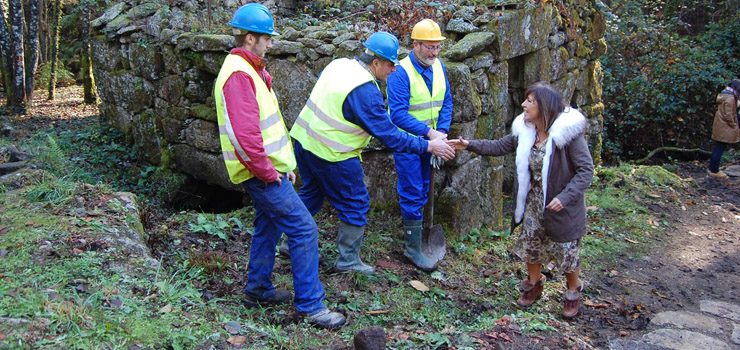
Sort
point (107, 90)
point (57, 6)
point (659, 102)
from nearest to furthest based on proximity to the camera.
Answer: point (107, 90) → point (659, 102) → point (57, 6)

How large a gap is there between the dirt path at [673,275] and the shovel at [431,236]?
133 cm

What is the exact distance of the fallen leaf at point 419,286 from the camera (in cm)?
502

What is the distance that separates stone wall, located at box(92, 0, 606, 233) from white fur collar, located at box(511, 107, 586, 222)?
1145 millimetres

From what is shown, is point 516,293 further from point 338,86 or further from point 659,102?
point 659,102

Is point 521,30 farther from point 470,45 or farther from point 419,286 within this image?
point 419,286

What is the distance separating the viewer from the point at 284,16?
8.33 m

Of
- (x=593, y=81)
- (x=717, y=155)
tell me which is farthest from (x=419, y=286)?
(x=717, y=155)

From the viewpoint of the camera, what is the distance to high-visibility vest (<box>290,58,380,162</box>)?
4480mm

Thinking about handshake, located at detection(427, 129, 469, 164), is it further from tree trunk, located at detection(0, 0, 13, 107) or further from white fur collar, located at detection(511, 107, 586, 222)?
tree trunk, located at detection(0, 0, 13, 107)

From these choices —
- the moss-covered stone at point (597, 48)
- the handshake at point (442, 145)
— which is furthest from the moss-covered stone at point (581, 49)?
the handshake at point (442, 145)

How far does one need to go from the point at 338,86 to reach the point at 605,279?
10.5 feet

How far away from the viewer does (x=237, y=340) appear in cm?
349

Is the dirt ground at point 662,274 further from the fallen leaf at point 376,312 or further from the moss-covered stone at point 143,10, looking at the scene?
the moss-covered stone at point 143,10

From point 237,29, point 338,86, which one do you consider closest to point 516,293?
point 338,86
